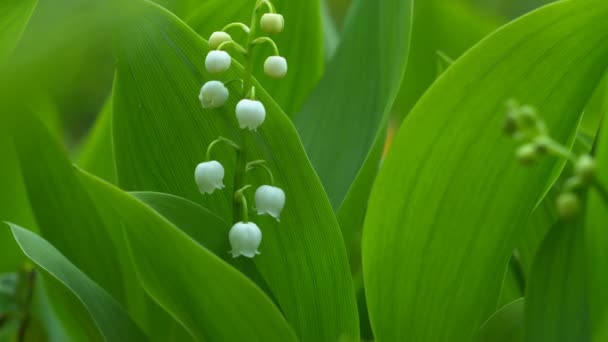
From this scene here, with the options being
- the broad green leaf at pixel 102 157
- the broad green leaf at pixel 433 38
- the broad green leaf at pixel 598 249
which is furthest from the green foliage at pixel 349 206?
the broad green leaf at pixel 433 38

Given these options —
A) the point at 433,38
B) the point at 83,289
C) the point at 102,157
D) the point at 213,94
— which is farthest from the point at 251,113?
the point at 433,38

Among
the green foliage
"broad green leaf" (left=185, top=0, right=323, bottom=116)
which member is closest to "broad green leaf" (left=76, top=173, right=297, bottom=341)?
the green foliage

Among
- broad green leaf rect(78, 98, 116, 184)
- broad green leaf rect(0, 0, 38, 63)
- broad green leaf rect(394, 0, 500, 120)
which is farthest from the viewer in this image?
broad green leaf rect(394, 0, 500, 120)

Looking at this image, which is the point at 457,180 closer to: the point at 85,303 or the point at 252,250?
the point at 252,250

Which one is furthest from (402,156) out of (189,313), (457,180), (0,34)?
(0,34)

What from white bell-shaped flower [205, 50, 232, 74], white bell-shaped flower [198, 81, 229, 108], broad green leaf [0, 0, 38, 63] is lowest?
white bell-shaped flower [198, 81, 229, 108]

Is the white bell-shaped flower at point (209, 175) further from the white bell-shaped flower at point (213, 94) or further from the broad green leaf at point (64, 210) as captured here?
the broad green leaf at point (64, 210)

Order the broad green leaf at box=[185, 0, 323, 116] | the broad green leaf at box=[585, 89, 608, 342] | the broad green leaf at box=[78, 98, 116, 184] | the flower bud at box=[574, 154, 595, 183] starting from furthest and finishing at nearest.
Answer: the broad green leaf at box=[78, 98, 116, 184]
the broad green leaf at box=[185, 0, 323, 116]
the broad green leaf at box=[585, 89, 608, 342]
the flower bud at box=[574, 154, 595, 183]

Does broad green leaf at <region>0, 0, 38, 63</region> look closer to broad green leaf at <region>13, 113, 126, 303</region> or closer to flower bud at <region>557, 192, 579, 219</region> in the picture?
broad green leaf at <region>13, 113, 126, 303</region>
